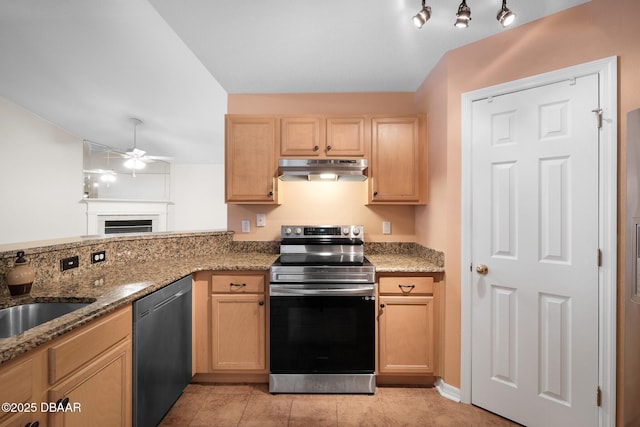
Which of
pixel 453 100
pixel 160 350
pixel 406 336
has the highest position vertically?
pixel 453 100

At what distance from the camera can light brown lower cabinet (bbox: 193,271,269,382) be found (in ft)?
6.81

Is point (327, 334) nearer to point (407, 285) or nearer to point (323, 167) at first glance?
point (407, 285)

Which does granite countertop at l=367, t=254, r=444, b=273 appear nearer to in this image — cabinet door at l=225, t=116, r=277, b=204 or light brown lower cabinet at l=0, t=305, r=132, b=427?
cabinet door at l=225, t=116, r=277, b=204

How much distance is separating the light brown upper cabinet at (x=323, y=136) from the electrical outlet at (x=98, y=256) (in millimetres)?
1520

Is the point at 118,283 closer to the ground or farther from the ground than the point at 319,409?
farther from the ground

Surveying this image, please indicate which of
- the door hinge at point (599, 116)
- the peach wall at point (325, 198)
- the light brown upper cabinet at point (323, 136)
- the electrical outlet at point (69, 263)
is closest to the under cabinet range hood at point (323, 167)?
the light brown upper cabinet at point (323, 136)

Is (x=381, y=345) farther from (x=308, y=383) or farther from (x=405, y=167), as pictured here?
(x=405, y=167)

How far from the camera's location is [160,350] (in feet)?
5.39

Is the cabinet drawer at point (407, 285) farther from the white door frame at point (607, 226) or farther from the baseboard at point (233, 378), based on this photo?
the baseboard at point (233, 378)

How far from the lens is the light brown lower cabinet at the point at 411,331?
205cm

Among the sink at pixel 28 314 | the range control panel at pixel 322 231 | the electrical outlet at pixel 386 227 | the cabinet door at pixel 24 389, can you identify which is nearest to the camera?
the cabinet door at pixel 24 389

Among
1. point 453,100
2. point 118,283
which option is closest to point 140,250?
point 118,283

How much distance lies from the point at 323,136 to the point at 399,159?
0.70 metres

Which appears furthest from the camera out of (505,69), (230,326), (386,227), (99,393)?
(386,227)
